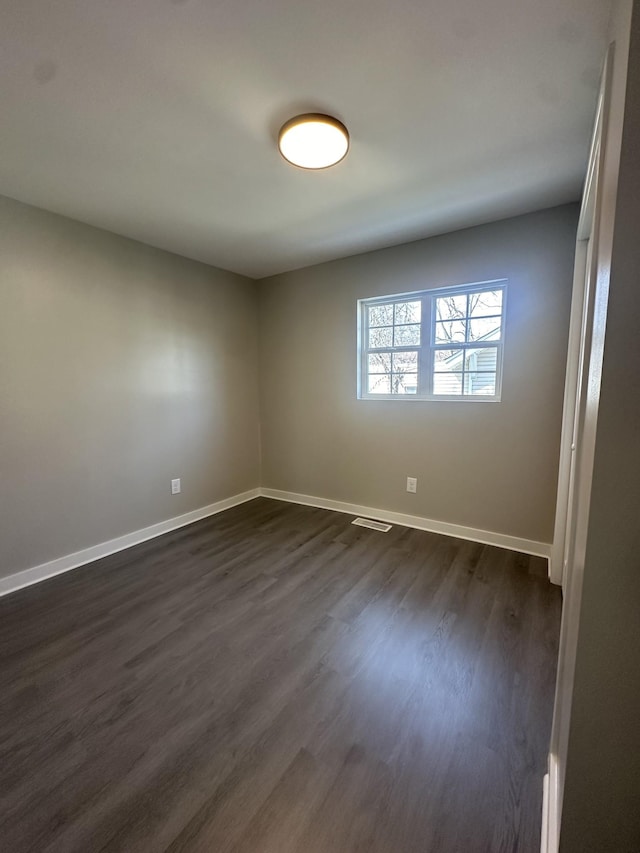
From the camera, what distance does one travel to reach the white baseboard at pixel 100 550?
2.26m

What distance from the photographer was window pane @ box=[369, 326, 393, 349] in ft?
10.6

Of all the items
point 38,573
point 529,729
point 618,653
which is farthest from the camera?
point 38,573

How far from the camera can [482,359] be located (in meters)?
2.78

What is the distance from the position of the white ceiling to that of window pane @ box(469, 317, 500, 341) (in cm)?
77

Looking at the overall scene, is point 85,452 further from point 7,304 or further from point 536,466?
point 536,466

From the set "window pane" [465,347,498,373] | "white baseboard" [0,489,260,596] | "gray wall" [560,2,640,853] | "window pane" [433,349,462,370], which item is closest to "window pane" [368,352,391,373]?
"window pane" [433,349,462,370]

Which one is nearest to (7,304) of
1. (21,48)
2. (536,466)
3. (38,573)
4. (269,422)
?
(21,48)

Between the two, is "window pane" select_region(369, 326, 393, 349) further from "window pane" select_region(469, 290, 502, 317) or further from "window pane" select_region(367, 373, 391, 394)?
"window pane" select_region(469, 290, 502, 317)

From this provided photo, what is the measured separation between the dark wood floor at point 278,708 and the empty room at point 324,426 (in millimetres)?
11

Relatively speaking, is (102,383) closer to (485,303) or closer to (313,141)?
A: (313,141)

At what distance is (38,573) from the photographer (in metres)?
2.34

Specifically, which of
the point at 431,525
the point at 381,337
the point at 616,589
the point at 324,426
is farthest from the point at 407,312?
the point at 616,589

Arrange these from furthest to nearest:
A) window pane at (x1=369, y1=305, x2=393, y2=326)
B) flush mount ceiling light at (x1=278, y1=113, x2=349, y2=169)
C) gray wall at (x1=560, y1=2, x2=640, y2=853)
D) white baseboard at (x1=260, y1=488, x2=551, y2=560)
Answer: window pane at (x1=369, y1=305, x2=393, y2=326), white baseboard at (x1=260, y1=488, x2=551, y2=560), flush mount ceiling light at (x1=278, y1=113, x2=349, y2=169), gray wall at (x1=560, y1=2, x2=640, y2=853)

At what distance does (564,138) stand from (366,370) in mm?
2020
